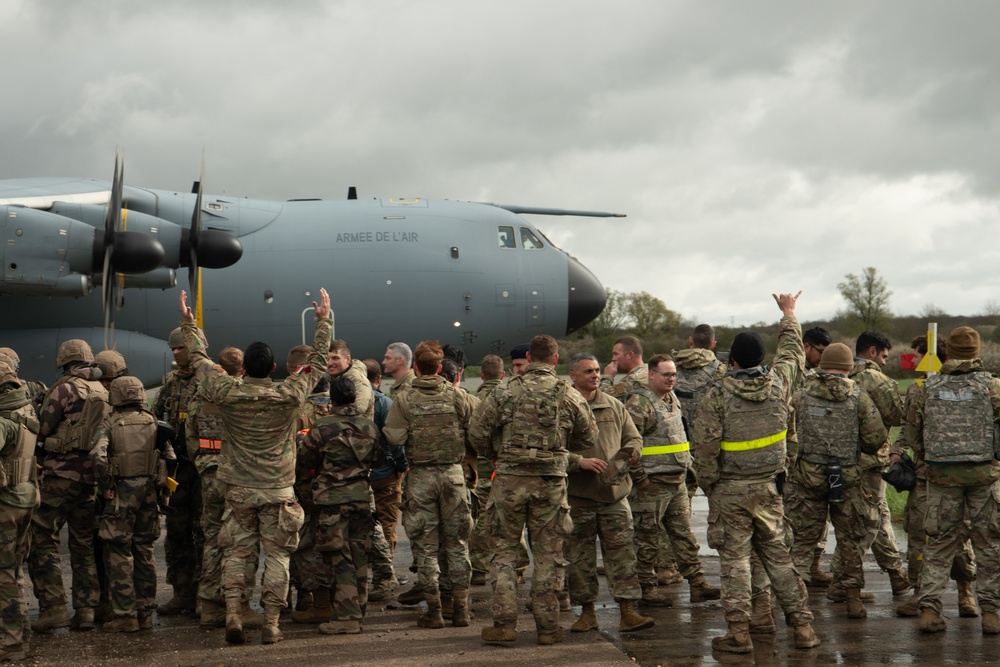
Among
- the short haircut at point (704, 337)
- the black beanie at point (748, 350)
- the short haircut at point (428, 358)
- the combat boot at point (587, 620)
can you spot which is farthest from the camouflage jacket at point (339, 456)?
the short haircut at point (704, 337)

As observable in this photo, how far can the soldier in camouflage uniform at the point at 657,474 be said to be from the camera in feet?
26.7

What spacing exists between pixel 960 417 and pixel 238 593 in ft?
18.0

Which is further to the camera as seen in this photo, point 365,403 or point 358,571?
point 365,403

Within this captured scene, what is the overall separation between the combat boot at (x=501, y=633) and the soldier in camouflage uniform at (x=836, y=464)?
2.44 m

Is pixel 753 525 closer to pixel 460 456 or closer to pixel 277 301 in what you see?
pixel 460 456

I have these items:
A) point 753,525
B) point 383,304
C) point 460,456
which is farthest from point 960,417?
point 383,304

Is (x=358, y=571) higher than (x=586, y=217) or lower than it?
lower

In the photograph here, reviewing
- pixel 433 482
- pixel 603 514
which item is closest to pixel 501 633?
pixel 603 514

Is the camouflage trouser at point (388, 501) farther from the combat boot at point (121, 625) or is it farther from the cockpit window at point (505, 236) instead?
the cockpit window at point (505, 236)

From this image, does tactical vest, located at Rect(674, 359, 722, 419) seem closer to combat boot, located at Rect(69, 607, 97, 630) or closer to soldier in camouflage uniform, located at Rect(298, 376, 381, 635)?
soldier in camouflage uniform, located at Rect(298, 376, 381, 635)

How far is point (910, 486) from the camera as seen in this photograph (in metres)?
7.59

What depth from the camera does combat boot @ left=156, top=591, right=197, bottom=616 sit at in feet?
26.5

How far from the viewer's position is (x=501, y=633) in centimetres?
688

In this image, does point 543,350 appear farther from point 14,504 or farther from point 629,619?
point 14,504
